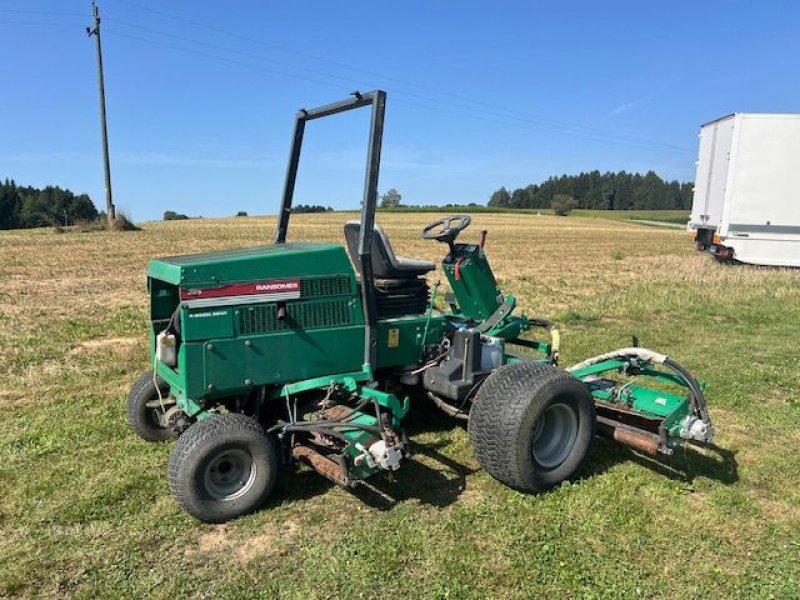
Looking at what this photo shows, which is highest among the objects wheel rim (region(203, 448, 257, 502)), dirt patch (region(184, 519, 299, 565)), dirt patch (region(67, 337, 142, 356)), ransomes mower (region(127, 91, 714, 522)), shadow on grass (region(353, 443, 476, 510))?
ransomes mower (region(127, 91, 714, 522))

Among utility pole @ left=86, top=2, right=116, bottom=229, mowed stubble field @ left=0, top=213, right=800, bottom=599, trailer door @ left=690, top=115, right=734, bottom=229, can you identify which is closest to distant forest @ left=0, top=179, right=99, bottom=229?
utility pole @ left=86, top=2, right=116, bottom=229

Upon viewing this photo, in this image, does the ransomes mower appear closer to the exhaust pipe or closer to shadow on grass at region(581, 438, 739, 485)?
the exhaust pipe

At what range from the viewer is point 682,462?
14.8 ft

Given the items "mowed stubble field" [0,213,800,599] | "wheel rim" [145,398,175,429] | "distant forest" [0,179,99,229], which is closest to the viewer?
"mowed stubble field" [0,213,800,599]

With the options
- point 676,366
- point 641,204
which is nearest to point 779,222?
point 676,366

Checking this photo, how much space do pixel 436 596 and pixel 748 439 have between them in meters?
3.22

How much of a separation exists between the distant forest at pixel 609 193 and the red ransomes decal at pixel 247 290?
103 m

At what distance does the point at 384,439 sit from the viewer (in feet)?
12.0

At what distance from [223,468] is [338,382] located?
859 millimetres

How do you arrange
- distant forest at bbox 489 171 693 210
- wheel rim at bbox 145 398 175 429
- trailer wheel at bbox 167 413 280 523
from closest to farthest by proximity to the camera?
trailer wheel at bbox 167 413 280 523 < wheel rim at bbox 145 398 175 429 < distant forest at bbox 489 171 693 210

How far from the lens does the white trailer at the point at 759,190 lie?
1434 centimetres

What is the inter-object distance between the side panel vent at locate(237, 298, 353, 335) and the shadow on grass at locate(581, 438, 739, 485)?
6.41ft

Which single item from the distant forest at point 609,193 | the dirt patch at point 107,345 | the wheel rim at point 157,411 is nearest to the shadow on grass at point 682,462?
the wheel rim at point 157,411

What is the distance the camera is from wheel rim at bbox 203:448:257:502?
3.62 m
